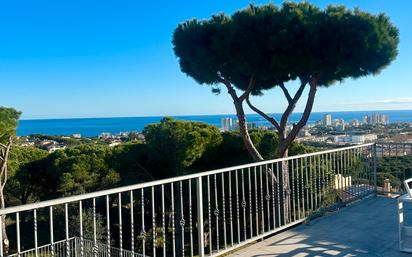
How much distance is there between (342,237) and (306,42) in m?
A: 4.63

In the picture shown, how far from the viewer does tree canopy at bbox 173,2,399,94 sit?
6.94 m

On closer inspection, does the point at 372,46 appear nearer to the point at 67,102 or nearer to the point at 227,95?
the point at 227,95

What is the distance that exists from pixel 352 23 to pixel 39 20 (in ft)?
70.8

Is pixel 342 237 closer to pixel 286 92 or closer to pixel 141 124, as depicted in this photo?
pixel 286 92

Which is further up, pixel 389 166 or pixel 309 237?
pixel 389 166

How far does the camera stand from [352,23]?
6.95 metres

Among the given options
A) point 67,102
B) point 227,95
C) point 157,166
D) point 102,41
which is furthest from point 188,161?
point 67,102

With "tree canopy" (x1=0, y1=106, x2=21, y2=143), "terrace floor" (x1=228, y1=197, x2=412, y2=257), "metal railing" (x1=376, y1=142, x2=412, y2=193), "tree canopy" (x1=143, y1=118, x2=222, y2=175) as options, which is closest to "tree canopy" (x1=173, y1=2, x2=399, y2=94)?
"metal railing" (x1=376, y1=142, x2=412, y2=193)

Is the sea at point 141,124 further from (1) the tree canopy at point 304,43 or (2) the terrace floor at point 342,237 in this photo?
(2) the terrace floor at point 342,237

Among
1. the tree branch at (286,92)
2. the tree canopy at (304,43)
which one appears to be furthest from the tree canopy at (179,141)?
the tree canopy at (304,43)

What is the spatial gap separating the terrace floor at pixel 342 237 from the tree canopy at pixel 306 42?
11.6ft

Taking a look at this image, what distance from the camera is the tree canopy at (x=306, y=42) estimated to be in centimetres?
694

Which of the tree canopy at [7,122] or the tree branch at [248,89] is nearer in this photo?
the tree branch at [248,89]

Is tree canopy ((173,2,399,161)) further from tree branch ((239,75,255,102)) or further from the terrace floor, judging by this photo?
the terrace floor
